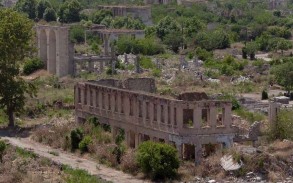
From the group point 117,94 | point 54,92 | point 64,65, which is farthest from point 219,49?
point 117,94

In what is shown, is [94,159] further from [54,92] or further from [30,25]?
[54,92]

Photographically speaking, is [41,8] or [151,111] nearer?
[151,111]

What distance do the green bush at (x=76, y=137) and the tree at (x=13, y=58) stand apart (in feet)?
20.8

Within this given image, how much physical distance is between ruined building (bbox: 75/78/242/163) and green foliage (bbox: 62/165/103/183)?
12.2ft

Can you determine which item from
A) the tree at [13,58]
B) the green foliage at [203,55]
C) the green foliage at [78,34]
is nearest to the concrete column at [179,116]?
the tree at [13,58]

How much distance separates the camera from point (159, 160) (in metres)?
32.5

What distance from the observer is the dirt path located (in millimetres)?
33312

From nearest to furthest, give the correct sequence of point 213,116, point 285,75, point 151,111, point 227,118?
point 213,116 → point 227,118 → point 151,111 → point 285,75

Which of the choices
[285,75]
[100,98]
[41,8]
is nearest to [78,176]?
[100,98]

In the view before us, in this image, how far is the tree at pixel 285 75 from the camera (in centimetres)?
5584

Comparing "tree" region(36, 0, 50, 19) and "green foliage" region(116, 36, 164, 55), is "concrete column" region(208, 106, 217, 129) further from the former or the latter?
"tree" region(36, 0, 50, 19)

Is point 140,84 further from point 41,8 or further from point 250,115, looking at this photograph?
point 41,8

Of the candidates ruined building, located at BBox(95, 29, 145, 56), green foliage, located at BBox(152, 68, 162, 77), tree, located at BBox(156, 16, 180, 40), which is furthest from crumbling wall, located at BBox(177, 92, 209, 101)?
tree, located at BBox(156, 16, 180, 40)

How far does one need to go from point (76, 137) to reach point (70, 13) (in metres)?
65.8
